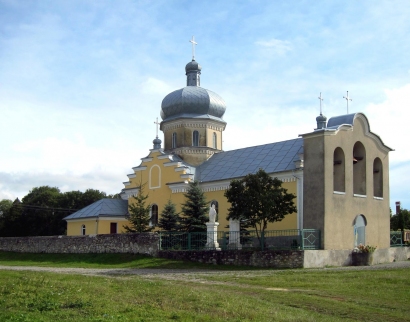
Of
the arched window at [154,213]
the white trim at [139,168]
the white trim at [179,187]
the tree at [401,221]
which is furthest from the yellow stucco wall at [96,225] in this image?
the tree at [401,221]

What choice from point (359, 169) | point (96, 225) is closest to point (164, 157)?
point (96, 225)

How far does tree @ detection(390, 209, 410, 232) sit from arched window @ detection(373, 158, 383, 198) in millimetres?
16668

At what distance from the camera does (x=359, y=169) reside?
2728cm

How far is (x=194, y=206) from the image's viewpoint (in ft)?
98.0

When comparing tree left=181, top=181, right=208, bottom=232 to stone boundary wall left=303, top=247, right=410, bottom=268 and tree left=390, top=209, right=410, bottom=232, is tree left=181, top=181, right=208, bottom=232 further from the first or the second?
tree left=390, top=209, right=410, bottom=232

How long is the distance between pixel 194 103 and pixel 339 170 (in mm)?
17094

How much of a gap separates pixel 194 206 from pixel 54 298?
59.9 feet

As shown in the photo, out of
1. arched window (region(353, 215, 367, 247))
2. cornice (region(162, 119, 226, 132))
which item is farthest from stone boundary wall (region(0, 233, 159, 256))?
cornice (region(162, 119, 226, 132))

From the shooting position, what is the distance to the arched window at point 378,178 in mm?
28109

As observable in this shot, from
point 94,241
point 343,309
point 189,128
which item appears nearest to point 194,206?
point 94,241

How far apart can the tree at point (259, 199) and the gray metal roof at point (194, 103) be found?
17186 millimetres

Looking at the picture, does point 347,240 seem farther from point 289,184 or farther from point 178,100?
point 178,100

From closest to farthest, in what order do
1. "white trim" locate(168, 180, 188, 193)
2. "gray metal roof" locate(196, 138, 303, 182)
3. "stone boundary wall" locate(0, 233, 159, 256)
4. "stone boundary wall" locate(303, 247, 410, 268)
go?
"stone boundary wall" locate(303, 247, 410, 268), "stone boundary wall" locate(0, 233, 159, 256), "gray metal roof" locate(196, 138, 303, 182), "white trim" locate(168, 180, 188, 193)

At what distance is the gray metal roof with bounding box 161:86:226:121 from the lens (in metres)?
40.6
